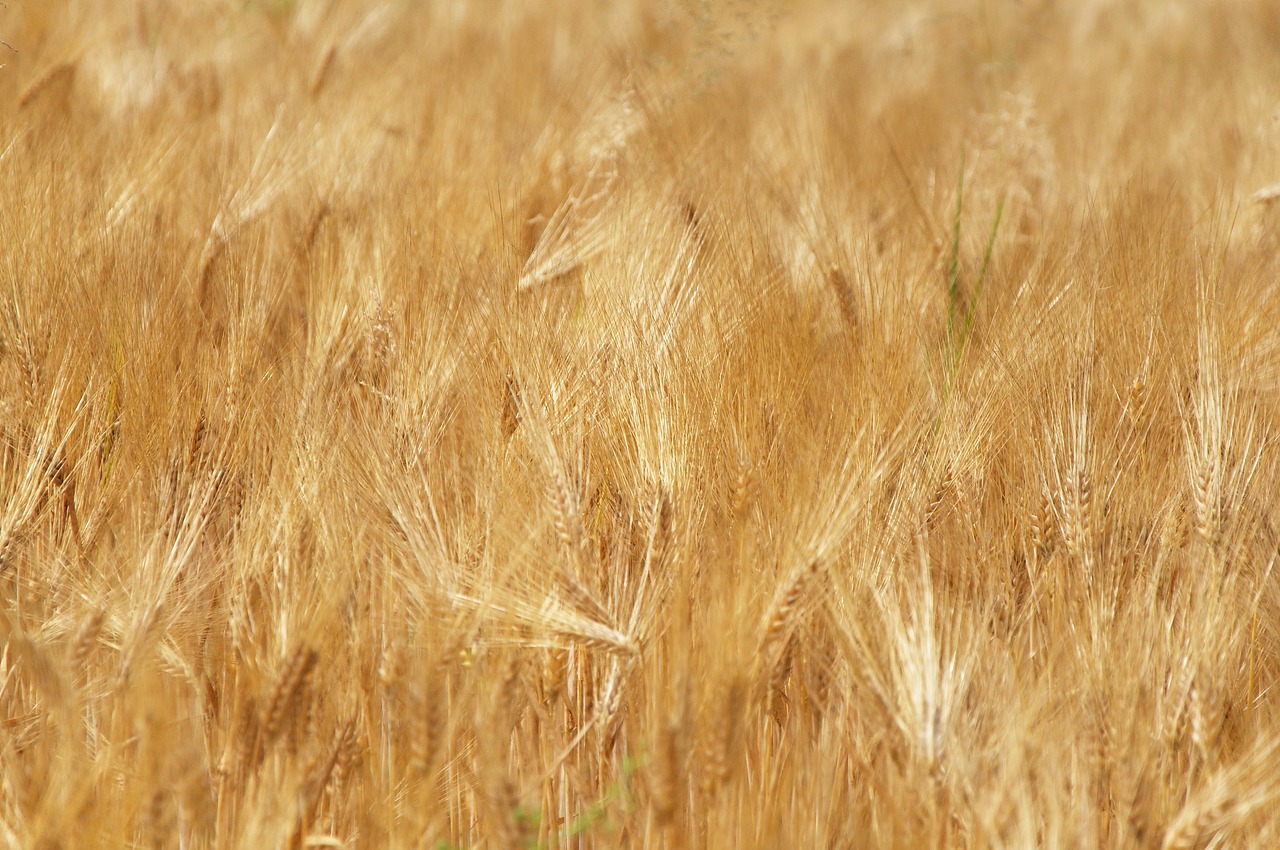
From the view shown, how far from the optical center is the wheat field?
1009mm

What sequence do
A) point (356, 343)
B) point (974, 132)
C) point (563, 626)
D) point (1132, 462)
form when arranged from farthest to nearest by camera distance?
point (974, 132) < point (356, 343) < point (1132, 462) < point (563, 626)

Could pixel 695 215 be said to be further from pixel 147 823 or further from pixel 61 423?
pixel 147 823

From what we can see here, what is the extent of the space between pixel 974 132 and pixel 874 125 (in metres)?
0.27

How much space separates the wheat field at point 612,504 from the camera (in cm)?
101

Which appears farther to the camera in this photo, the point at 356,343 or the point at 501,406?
the point at 356,343

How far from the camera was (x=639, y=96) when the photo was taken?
7.02 ft

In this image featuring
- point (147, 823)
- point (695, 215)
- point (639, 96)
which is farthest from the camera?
point (639, 96)

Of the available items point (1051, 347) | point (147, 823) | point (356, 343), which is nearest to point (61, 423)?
point (356, 343)

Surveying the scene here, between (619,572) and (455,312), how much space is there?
53cm

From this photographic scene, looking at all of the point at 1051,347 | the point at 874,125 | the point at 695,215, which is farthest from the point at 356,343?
the point at 874,125

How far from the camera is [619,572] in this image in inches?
49.5

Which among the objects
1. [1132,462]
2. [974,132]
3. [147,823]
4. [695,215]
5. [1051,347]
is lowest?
[147,823]

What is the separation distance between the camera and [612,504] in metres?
1.44

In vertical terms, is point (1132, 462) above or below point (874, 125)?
below
